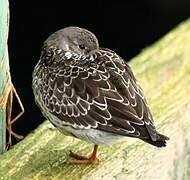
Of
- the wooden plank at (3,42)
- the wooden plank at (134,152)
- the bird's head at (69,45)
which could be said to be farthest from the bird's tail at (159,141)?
the wooden plank at (3,42)

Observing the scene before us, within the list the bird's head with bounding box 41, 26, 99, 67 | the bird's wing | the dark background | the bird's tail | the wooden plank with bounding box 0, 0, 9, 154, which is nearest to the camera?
the bird's tail

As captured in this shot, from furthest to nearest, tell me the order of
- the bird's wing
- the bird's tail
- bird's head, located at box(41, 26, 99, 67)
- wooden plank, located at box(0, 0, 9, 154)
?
bird's head, located at box(41, 26, 99, 67), wooden plank, located at box(0, 0, 9, 154), the bird's wing, the bird's tail

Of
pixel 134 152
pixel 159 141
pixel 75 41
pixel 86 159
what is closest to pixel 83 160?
pixel 86 159

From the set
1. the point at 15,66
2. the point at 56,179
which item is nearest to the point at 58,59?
the point at 56,179

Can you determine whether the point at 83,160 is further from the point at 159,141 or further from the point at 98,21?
the point at 98,21

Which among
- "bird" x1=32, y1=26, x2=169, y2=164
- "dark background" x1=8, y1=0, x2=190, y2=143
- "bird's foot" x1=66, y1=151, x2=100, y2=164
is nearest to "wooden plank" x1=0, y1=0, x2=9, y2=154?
"bird" x1=32, y1=26, x2=169, y2=164

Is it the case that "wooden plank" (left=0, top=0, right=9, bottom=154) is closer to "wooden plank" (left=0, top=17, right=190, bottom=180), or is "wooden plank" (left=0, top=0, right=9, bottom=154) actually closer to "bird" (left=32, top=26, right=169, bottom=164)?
"bird" (left=32, top=26, right=169, bottom=164)

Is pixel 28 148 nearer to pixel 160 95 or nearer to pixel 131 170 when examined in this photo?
pixel 131 170
